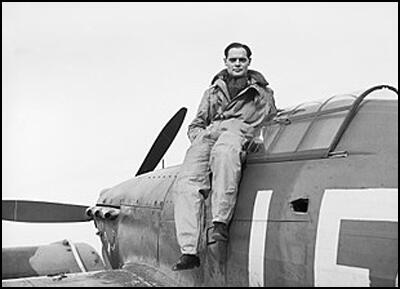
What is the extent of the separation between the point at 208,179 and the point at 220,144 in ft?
1.15

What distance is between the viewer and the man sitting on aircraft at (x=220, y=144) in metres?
4.50

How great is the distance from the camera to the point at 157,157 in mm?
9477

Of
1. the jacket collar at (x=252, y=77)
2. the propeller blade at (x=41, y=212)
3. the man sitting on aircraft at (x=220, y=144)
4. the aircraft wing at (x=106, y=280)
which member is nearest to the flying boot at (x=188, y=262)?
the man sitting on aircraft at (x=220, y=144)

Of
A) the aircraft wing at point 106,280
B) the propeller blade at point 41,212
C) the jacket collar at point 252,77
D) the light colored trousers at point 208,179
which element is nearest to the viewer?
the light colored trousers at point 208,179

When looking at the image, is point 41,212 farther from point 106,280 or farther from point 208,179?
point 208,179

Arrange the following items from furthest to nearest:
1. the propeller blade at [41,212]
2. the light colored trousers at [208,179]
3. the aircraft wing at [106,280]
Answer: the propeller blade at [41,212], the aircraft wing at [106,280], the light colored trousers at [208,179]

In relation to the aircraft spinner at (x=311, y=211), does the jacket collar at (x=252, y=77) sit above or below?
above

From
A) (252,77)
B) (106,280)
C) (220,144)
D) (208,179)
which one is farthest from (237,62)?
(106,280)

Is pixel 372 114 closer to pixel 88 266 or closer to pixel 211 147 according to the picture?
pixel 211 147

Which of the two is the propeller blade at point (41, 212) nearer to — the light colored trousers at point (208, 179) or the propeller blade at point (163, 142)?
the propeller blade at point (163, 142)

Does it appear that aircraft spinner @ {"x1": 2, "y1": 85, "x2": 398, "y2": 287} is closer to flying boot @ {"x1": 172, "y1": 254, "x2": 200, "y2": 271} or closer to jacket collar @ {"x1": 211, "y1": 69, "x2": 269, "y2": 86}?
flying boot @ {"x1": 172, "y1": 254, "x2": 200, "y2": 271}

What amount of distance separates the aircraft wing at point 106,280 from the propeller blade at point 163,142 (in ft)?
10.8

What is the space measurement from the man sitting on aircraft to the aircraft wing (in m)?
1.09

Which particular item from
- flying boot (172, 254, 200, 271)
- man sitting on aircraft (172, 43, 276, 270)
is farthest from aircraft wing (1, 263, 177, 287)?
man sitting on aircraft (172, 43, 276, 270)
